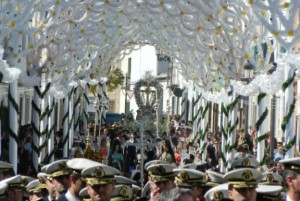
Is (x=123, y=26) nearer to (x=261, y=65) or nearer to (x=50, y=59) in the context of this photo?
(x=50, y=59)

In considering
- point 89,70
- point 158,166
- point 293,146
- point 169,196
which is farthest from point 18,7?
point 89,70

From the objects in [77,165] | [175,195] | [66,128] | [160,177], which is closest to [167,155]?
[66,128]

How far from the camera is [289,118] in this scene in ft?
76.1

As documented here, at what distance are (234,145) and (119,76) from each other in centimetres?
6474

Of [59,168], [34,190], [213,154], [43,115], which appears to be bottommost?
[213,154]

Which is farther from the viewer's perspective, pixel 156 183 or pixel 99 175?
pixel 156 183

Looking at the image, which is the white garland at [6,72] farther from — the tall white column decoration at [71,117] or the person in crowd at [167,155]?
the tall white column decoration at [71,117]

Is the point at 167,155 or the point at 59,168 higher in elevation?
the point at 59,168

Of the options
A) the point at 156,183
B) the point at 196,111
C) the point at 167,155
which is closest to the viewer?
the point at 156,183

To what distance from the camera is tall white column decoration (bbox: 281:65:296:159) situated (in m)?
23.1

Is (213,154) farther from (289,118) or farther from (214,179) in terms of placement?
(214,179)

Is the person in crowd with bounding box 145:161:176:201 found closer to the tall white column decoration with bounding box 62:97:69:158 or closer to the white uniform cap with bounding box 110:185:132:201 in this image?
the white uniform cap with bounding box 110:185:132:201

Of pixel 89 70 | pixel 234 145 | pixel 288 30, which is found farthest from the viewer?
pixel 89 70

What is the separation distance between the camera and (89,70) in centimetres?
4816
